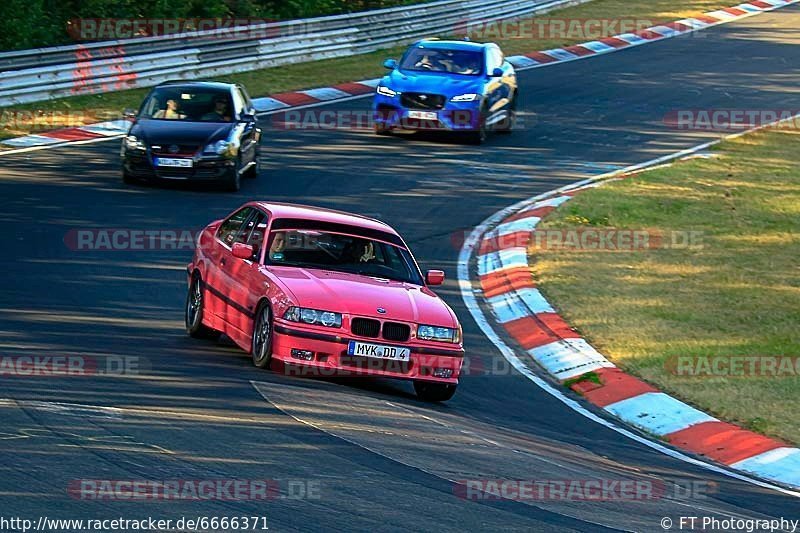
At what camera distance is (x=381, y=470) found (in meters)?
8.37

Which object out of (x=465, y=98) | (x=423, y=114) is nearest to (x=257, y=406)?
(x=423, y=114)

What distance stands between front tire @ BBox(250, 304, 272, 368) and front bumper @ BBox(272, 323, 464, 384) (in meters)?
0.12

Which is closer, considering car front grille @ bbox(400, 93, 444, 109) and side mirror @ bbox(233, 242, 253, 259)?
side mirror @ bbox(233, 242, 253, 259)

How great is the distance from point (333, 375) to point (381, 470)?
8.18 feet

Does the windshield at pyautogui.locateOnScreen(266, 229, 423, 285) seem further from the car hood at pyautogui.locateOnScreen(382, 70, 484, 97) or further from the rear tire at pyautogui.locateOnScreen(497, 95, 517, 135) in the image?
the rear tire at pyautogui.locateOnScreen(497, 95, 517, 135)

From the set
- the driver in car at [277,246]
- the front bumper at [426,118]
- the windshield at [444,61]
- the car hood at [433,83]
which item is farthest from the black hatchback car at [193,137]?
the driver in car at [277,246]

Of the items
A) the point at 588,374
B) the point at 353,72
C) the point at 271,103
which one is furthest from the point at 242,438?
the point at 353,72

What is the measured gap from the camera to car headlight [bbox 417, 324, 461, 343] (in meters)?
10.7

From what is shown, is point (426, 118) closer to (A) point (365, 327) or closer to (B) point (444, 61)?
(B) point (444, 61)

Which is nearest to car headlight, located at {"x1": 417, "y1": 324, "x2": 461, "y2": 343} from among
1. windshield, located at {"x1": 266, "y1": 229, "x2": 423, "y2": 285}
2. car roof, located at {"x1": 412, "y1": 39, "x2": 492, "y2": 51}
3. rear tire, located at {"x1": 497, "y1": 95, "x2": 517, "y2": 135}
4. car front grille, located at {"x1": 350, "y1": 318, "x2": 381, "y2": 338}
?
car front grille, located at {"x1": 350, "y1": 318, "x2": 381, "y2": 338}

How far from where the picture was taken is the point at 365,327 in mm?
10578

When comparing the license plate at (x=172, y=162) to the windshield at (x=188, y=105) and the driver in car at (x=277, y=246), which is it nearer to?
the windshield at (x=188, y=105)

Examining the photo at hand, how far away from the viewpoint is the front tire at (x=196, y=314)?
40.2 ft

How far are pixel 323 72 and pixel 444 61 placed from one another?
549cm
